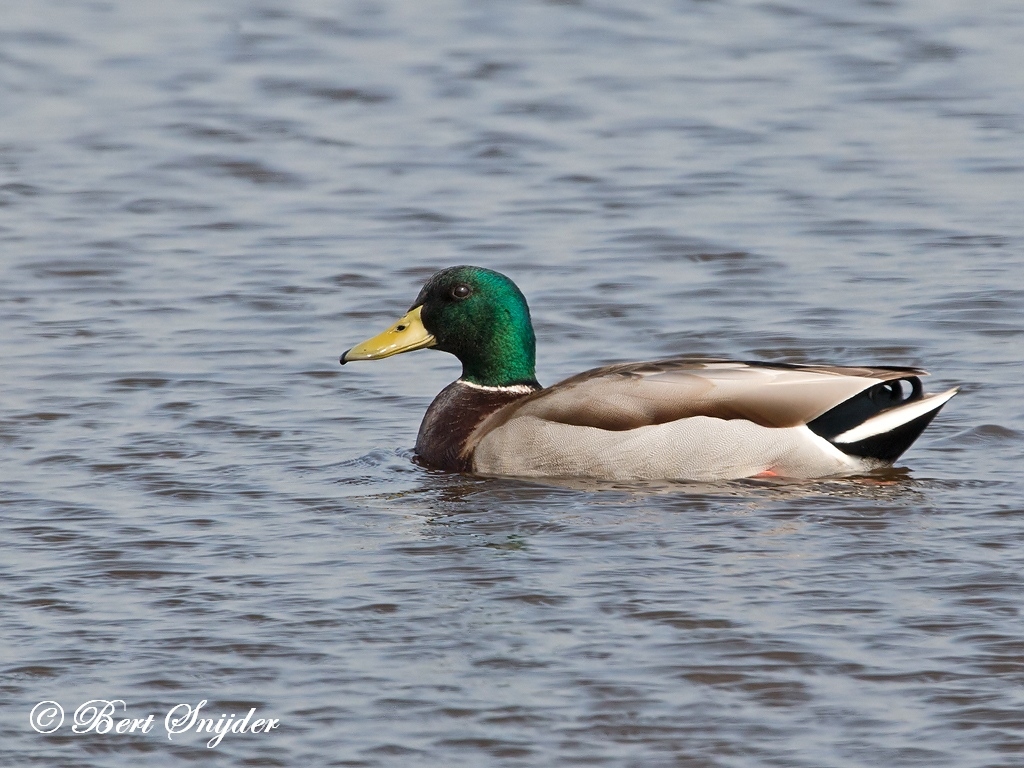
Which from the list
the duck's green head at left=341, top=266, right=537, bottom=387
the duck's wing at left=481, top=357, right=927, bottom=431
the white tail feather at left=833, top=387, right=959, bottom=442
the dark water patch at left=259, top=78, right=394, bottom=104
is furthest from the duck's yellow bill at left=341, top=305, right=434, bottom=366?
the dark water patch at left=259, top=78, right=394, bottom=104

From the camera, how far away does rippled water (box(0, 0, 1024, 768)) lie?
21.1 feet

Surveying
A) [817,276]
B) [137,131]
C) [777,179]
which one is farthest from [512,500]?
[137,131]

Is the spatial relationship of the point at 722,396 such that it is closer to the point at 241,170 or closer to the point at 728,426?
the point at 728,426

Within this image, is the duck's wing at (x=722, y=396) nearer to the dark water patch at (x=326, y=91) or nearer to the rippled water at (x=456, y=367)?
the rippled water at (x=456, y=367)

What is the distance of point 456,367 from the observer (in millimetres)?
11133

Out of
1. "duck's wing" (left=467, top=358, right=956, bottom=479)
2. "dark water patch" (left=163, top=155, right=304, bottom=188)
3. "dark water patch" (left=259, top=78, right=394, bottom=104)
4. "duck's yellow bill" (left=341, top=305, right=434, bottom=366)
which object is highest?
"dark water patch" (left=259, top=78, right=394, bottom=104)

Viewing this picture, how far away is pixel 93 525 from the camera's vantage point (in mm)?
8203

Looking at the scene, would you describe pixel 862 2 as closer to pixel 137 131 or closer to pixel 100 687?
pixel 137 131

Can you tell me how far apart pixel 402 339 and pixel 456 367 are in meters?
1.38

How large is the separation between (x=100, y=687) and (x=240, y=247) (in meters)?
6.87

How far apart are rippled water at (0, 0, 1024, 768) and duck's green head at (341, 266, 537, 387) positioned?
0.46 meters

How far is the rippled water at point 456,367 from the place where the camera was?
6430mm

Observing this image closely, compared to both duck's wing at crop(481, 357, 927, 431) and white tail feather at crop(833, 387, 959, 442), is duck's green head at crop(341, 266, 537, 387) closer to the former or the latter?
duck's wing at crop(481, 357, 927, 431)

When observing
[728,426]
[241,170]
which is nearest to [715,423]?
[728,426]
